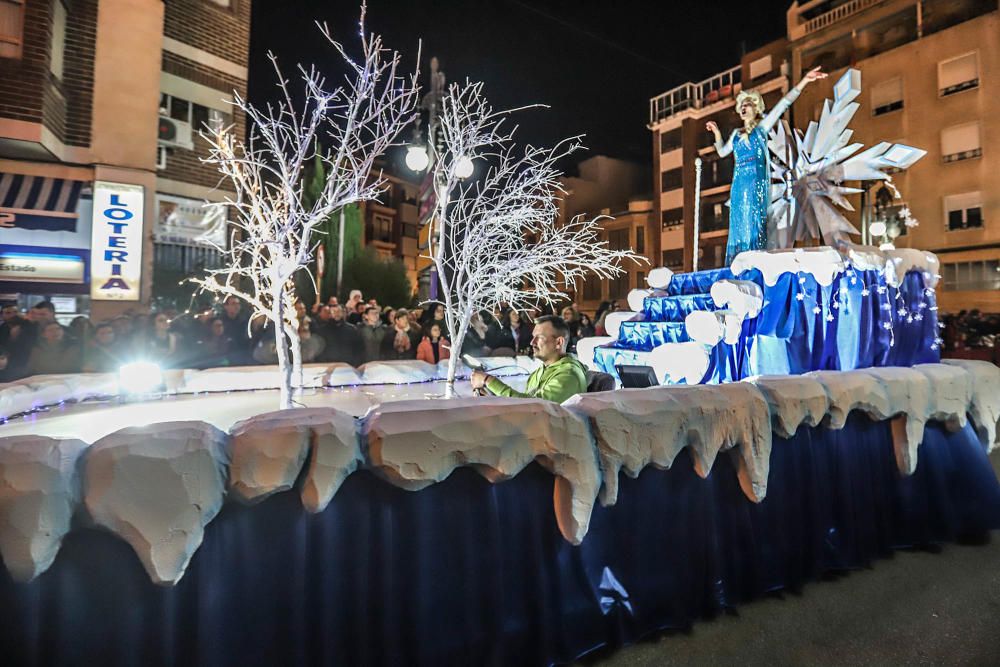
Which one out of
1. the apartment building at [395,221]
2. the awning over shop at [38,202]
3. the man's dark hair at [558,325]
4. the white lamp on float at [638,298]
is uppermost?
the apartment building at [395,221]

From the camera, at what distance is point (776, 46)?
21.2m

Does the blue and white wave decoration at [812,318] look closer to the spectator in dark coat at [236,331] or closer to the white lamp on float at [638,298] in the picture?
the white lamp on float at [638,298]

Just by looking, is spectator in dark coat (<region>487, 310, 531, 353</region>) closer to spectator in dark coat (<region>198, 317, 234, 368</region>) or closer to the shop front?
spectator in dark coat (<region>198, 317, 234, 368</region>)

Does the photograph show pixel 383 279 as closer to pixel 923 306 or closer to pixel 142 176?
pixel 142 176

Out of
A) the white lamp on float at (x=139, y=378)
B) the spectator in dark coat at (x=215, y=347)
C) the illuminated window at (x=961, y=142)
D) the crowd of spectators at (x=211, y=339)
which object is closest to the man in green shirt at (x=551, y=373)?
the crowd of spectators at (x=211, y=339)

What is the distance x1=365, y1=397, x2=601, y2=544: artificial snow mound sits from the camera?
1531 mm

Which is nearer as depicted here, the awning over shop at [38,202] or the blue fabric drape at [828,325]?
the blue fabric drape at [828,325]

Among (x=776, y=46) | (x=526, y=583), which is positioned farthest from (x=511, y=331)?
(x=776, y=46)

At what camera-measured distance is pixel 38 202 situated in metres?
8.54

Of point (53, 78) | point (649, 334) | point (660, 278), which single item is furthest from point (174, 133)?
point (649, 334)

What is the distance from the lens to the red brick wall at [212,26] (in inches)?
432

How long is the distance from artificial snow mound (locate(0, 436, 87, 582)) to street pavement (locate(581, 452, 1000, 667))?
1703 mm

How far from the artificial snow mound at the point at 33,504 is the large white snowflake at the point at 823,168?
5.36 meters

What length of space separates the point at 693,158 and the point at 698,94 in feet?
10.3
